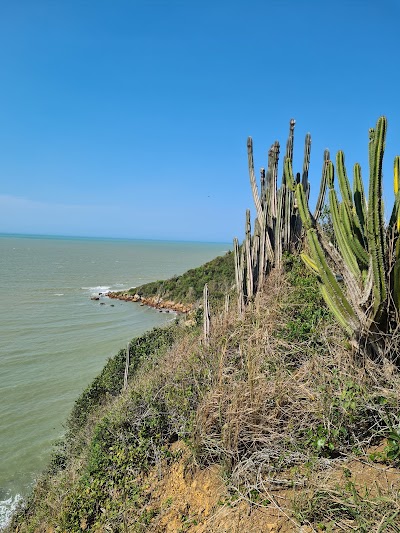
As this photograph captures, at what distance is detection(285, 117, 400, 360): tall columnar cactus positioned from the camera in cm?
347

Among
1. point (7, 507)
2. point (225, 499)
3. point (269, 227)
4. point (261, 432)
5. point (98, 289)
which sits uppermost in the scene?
point (269, 227)

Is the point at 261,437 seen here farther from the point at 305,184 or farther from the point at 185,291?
the point at 185,291

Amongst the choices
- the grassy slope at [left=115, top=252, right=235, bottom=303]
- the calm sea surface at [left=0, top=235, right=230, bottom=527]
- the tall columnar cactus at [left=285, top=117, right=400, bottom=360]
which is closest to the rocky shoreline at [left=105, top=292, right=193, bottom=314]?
the grassy slope at [left=115, top=252, right=235, bottom=303]

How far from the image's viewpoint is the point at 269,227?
7.58 m

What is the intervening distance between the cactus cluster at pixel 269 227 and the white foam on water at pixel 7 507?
20.0ft

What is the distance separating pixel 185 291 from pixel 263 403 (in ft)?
78.2

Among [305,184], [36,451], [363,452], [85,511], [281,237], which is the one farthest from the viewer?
[36,451]

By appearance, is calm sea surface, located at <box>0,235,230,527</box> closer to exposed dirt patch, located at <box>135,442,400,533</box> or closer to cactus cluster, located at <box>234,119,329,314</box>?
exposed dirt patch, located at <box>135,442,400,533</box>

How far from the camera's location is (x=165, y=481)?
167 inches

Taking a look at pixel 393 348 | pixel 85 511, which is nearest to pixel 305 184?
pixel 393 348

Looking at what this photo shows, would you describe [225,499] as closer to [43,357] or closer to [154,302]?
[43,357]

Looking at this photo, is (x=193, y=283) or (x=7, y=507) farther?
(x=193, y=283)

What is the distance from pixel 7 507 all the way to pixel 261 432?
6602 mm

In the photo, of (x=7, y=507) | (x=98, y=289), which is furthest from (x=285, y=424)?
(x=98, y=289)
